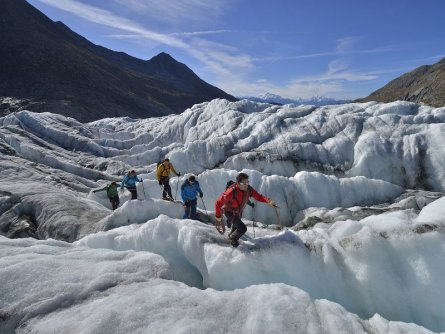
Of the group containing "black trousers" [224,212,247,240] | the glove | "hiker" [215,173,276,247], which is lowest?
the glove

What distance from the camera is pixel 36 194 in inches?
680

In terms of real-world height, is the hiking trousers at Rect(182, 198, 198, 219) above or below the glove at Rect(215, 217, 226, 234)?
below

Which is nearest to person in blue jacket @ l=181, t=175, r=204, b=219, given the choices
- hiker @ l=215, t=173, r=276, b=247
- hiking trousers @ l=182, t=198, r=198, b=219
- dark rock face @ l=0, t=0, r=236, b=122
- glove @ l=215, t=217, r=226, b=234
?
hiking trousers @ l=182, t=198, r=198, b=219

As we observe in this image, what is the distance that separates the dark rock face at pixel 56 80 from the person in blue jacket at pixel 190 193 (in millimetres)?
69177

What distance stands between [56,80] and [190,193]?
96615 millimetres

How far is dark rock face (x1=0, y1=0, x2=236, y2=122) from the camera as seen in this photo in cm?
8362

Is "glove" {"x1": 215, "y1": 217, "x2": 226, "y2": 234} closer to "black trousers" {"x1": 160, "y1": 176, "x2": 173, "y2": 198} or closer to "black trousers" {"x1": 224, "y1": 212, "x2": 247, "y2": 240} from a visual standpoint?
"black trousers" {"x1": 224, "y1": 212, "x2": 247, "y2": 240}

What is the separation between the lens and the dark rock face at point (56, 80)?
8362 centimetres

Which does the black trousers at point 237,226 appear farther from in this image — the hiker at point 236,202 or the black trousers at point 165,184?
the black trousers at point 165,184

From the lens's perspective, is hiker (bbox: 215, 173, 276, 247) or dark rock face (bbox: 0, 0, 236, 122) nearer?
hiker (bbox: 215, 173, 276, 247)

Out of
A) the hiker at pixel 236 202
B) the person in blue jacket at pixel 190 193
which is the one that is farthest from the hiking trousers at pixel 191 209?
the hiker at pixel 236 202

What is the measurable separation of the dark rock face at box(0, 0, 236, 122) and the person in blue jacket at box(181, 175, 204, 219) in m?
69.2

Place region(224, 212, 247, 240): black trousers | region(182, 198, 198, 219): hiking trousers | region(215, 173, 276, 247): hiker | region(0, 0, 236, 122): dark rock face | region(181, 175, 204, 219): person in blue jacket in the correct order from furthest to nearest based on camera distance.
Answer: region(0, 0, 236, 122): dark rock face < region(182, 198, 198, 219): hiking trousers < region(181, 175, 204, 219): person in blue jacket < region(224, 212, 247, 240): black trousers < region(215, 173, 276, 247): hiker

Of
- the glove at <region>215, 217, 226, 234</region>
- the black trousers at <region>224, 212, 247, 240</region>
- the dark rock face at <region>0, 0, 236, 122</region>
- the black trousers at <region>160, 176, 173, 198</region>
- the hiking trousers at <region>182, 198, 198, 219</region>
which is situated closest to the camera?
the black trousers at <region>224, 212, 247, 240</region>
